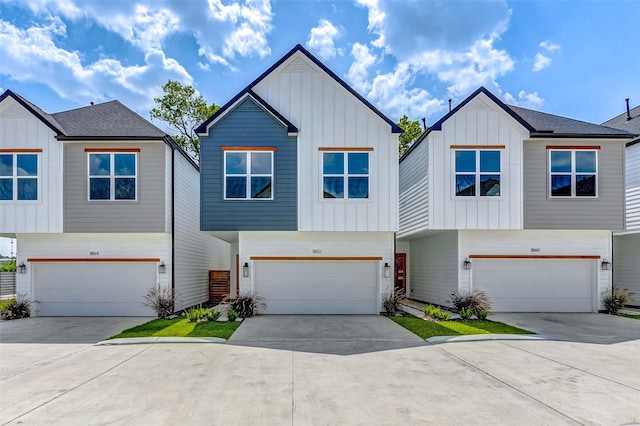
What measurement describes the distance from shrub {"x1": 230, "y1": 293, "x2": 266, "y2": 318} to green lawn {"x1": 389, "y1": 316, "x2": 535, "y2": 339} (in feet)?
14.7

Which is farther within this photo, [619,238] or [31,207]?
[619,238]

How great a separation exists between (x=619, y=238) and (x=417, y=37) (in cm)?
1189

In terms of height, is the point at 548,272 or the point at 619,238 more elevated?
the point at 619,238

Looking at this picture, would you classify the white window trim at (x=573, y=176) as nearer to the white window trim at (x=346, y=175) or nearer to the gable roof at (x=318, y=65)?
the gable roof at (x=318, y=65)

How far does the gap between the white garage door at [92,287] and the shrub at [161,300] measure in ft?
0.75

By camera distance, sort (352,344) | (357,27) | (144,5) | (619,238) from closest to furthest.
→ (352,344), (144,5), (357,27), (619,238)

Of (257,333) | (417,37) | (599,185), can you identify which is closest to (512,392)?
(257,333)

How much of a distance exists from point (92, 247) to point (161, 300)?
121 inches

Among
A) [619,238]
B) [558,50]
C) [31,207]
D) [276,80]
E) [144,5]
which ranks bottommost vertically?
[619,238]

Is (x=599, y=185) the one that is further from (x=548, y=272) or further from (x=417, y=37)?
(x=417, y=37)

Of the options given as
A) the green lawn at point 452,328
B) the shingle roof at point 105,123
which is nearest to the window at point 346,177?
the green lawn at point 452,328

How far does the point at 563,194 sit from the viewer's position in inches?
512

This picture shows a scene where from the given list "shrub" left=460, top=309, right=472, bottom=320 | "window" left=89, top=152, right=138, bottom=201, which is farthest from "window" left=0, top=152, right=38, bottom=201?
"shrub" left=460, top=309, right=472, bottom=320

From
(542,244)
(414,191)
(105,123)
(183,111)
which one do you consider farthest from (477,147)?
(183,111)
